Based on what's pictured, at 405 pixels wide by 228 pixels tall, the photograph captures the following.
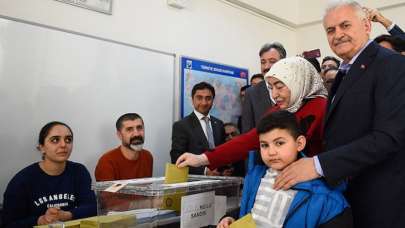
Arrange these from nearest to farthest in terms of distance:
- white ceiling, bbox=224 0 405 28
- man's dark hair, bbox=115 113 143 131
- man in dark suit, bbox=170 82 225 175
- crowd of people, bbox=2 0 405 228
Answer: crowd of people, bbox=2 0 405 228, man's dark hair, bbox=115 113 143 131, man in dark suit, bbox=170 82 225 175, white ceiling, bbox=224 0 405 28

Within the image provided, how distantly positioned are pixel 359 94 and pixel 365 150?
0.73 feet

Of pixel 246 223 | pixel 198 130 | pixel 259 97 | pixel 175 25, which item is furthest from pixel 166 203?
pixel 175 25

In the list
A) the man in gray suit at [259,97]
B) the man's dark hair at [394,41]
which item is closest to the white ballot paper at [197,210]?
the man in gray suit at [259,97]

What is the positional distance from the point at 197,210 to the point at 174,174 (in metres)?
0.18

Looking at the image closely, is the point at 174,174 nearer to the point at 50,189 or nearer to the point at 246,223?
the point at 246,223

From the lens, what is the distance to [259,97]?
2.40 m

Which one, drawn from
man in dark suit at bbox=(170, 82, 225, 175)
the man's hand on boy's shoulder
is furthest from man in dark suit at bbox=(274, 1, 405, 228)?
man in dark suit at bbox=(170, 82, 225, 175)

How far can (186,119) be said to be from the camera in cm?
314

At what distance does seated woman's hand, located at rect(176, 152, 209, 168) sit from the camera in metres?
1.49

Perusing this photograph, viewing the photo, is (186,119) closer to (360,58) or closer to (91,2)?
(91,2)

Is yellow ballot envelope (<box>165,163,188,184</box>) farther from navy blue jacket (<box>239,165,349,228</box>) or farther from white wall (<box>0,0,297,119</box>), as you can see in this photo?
white wall (<box>0,0,297,119</box>)

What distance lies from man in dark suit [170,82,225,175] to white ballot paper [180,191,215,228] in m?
1.55

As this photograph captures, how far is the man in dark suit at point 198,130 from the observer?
3.03m

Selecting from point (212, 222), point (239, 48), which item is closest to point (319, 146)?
point (212, 222)
